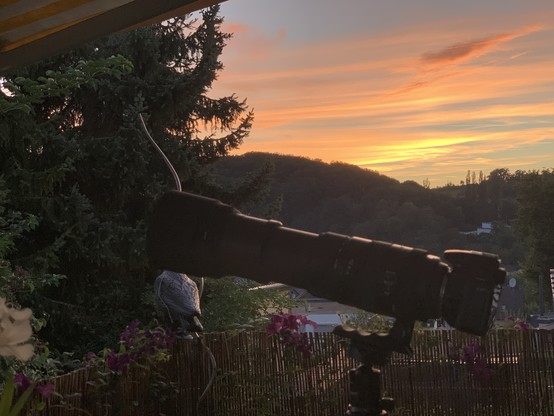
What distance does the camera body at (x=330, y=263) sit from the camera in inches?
45.3

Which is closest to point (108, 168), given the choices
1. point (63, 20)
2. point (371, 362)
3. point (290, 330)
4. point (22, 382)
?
point (290, 330)

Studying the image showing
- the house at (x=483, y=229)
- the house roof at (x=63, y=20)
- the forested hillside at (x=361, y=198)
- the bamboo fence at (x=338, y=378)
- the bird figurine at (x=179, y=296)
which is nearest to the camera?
the house roof at (x=63, y=20)

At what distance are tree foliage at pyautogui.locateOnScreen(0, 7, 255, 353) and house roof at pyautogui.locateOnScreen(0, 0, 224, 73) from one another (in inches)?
208

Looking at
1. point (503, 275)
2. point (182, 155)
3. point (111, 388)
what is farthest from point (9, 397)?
point (182, 155)

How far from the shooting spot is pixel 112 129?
423 inches

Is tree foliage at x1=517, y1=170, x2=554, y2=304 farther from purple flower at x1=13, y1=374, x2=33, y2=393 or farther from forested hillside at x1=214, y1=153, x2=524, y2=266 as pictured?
purple flower at x1=13, y1=374, x2=33, y2=393

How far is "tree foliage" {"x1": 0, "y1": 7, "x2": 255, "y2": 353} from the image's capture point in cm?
899

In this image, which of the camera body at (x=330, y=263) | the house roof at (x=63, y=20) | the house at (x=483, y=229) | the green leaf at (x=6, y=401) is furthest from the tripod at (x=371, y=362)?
the house at (x=483, y=229)

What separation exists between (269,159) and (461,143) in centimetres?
388

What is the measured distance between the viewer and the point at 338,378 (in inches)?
145

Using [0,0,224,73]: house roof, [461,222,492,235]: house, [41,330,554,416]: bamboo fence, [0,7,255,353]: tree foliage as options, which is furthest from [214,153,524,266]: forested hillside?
[0,0,224,73]: house roof

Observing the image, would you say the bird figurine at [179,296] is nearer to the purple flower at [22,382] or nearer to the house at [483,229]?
the purple flower at [22,382]

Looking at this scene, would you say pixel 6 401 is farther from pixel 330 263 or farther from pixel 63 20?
pixel 63 20

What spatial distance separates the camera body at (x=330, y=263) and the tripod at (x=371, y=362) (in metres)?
0.04
